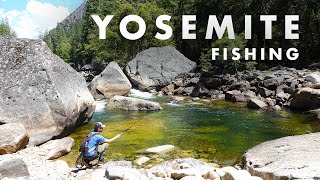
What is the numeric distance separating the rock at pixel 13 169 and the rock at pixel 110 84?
24.0 meters

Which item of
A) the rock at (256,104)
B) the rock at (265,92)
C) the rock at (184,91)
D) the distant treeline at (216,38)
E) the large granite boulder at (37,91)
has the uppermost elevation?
the distant treeline at (216,38)

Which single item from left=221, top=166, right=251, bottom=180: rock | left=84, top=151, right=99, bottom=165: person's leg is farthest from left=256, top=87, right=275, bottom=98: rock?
left=221, top=166, right=251, bottom=180: rock

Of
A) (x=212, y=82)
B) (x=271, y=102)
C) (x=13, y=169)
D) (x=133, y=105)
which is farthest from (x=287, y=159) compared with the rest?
(x=212, y=82)

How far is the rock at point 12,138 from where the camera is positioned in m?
14.5

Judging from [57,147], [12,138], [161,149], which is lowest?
[161,149]

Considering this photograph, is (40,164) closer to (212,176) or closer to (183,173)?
(183,173)

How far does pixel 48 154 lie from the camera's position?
14867mm

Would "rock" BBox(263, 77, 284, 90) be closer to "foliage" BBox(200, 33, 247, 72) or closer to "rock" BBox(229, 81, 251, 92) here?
"rock" BBox(229, 81, 251, 92)

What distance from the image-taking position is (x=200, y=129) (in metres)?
21.3

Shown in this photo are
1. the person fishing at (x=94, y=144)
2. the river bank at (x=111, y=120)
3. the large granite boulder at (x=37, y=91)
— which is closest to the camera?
the person fishing at (x=94, y=144)

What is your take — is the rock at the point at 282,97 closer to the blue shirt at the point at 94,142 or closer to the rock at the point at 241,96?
the rock at the point at 241,96

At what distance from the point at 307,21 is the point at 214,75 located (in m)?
22.7

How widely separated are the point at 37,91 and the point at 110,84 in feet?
61.2

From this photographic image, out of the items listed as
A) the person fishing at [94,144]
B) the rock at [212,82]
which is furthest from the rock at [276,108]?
the person fishing at [94,144]
